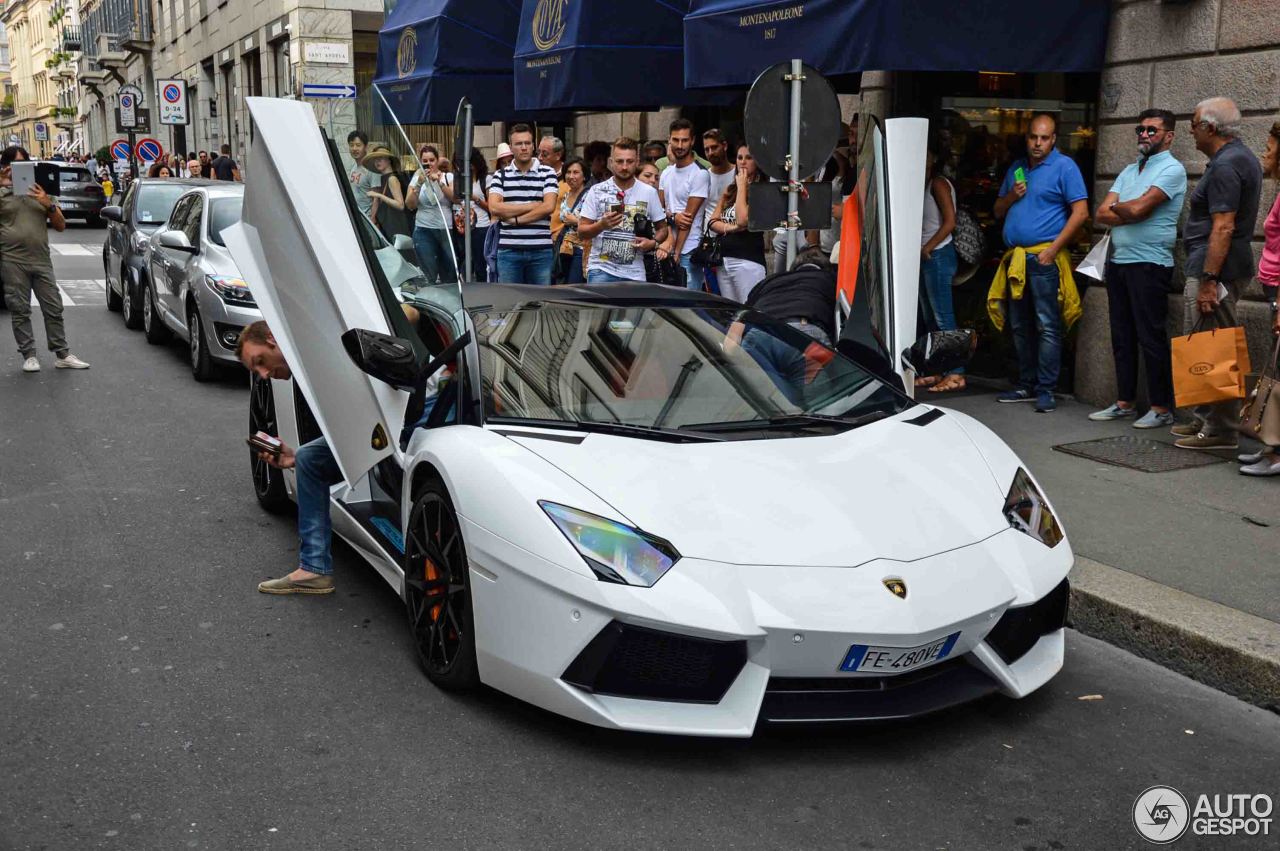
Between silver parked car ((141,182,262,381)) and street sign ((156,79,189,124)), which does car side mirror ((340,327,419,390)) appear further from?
street sign ((156,79,189,124))

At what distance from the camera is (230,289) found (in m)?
10.3

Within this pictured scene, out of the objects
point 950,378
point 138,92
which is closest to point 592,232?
point 950,378

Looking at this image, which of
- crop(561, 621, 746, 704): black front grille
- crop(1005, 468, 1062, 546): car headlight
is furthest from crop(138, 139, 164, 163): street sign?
crop(561, 621, 746, 704): black front grille

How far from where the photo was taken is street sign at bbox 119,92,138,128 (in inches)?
1227

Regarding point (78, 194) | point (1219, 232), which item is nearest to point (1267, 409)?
point (1219, 232)

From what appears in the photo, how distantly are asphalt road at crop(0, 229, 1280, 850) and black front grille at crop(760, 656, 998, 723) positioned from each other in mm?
122

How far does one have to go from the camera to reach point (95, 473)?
735 centimetres

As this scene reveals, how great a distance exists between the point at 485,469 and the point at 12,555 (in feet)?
9.72

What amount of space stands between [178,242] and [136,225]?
9.51 feet

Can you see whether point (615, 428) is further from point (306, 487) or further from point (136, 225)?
point (136, 225)

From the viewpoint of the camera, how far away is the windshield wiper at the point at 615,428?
418cm

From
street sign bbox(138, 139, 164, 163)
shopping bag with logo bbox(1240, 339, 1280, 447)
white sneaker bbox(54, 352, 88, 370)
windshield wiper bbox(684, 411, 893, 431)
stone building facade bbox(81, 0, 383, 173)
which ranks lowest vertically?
white sneaker bbox(54, 352, 88, 370)

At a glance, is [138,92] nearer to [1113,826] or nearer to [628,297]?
[628,297]

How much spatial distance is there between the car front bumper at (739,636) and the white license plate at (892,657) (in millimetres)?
28
